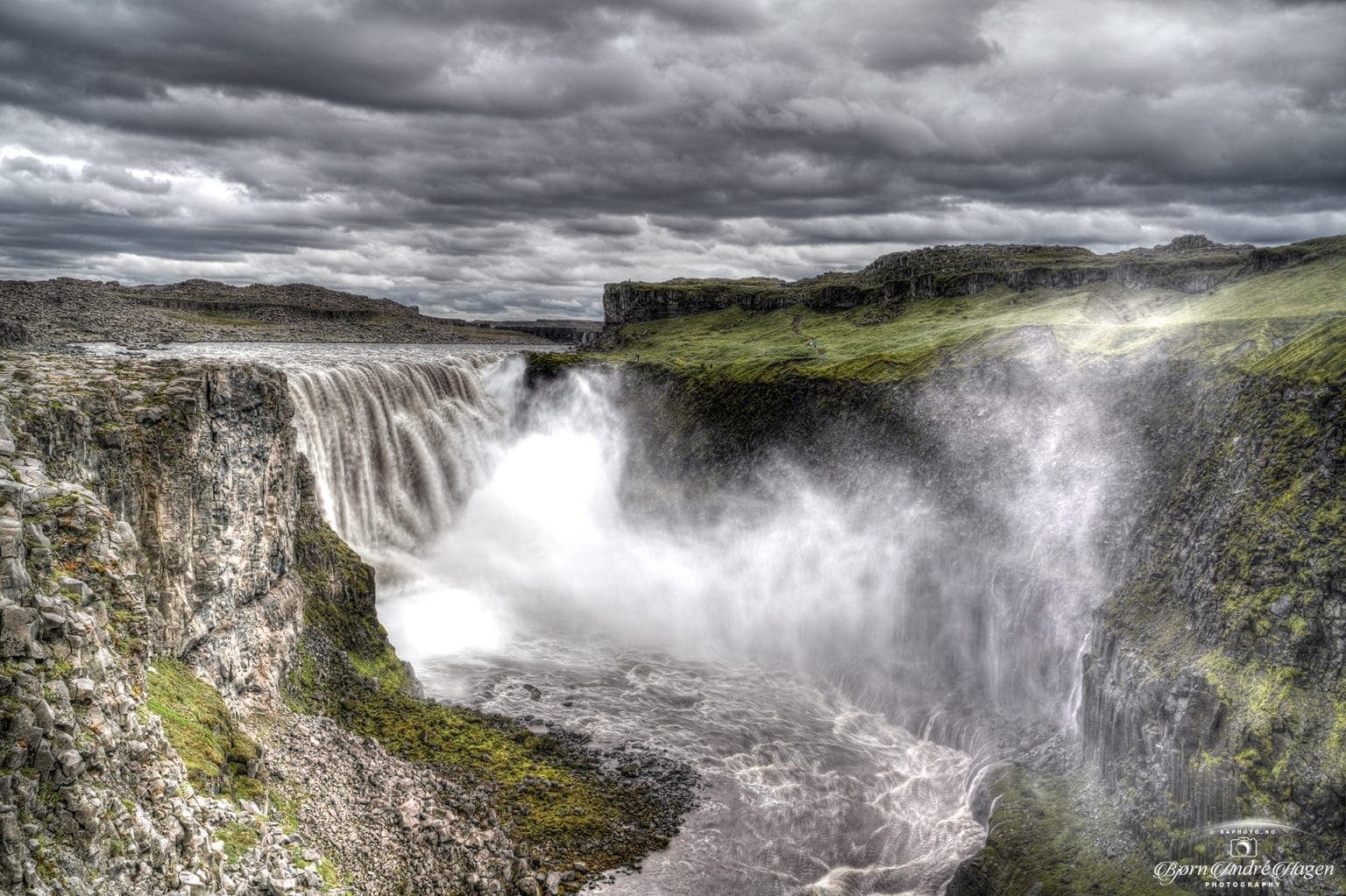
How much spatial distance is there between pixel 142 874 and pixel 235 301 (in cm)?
20537

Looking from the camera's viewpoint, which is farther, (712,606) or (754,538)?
(754,538)

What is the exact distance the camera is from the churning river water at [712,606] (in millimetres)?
34312

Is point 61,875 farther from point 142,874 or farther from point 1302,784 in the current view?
point 1302,784

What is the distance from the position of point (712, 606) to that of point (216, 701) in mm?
39957

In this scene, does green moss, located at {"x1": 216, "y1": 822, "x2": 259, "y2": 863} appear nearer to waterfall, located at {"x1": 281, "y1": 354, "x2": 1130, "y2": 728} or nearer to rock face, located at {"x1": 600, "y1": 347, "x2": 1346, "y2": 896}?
rock face, located at {"x1": 600, "y1": 347, "x2": 1346, "y2": 896}

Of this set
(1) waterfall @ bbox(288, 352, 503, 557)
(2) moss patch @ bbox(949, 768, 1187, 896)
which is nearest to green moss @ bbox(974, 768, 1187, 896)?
(2) moss patch @ bbox(949, 768, 1187, 896)

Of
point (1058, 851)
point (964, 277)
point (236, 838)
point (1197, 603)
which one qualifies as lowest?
point (1058, 851)

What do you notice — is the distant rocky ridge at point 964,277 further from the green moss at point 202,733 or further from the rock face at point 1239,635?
the green moss at point 202,733

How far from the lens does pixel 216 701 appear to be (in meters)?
23.8

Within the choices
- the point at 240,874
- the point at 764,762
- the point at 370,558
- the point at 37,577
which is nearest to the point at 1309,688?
the point at 764,762

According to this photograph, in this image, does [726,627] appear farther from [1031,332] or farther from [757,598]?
[1031,332]

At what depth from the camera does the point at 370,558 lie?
57062 mm

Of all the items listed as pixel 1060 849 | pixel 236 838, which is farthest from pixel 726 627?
pixel 236 838

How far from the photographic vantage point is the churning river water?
34312mm
